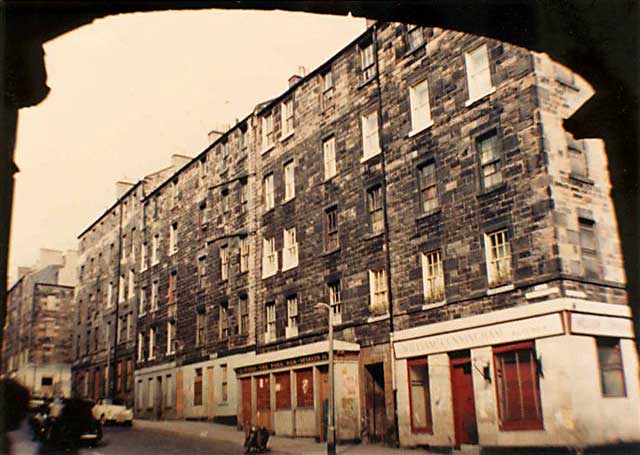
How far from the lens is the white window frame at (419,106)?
22938 millimetres

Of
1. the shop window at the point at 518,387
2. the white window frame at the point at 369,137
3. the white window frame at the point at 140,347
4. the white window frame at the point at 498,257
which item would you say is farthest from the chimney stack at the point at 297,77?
the white window frame at the point at 140,347

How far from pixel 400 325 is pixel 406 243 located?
2.80 m

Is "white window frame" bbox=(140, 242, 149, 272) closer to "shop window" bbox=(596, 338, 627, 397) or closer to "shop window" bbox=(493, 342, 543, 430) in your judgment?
"shop window" bbox=(493, 342, 543, 430)

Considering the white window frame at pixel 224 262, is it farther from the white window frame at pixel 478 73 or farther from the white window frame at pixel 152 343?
the white window frame at pixel 478 73

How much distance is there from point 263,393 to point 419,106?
43.7 feet

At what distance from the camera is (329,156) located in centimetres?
2823

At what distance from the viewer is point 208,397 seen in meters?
34.8

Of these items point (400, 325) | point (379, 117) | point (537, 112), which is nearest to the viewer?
point (537, 112)

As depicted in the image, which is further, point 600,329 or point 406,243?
point 406,243

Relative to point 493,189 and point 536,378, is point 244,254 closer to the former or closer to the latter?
point 493,189

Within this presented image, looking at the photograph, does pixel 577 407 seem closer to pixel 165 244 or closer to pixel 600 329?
pixel 600 329

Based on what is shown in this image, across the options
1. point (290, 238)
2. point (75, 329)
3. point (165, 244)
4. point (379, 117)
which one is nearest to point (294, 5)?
point (379, 117)

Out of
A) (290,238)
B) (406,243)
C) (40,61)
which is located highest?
(290,238)

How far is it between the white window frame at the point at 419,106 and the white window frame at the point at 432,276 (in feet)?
14.4
